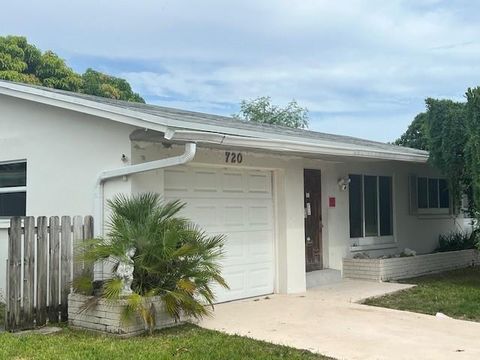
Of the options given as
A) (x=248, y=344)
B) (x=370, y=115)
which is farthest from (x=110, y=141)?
(x=370, y=115)

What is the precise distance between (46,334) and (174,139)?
9.34 ft

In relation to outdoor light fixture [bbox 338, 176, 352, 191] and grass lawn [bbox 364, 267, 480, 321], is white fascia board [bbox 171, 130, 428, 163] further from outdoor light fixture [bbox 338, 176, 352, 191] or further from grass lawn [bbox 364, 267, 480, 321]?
grass lawn [bbox 364, 267, 480, 321]

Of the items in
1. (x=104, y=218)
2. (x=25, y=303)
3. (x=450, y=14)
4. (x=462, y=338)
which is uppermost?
(x=450, y=14)

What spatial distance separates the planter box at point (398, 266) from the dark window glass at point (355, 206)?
0.97 meters

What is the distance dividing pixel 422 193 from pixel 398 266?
11.2ft

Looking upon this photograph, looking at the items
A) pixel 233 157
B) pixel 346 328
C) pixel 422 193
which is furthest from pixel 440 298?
pixel 422 193

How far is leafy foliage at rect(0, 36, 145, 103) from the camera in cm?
2289

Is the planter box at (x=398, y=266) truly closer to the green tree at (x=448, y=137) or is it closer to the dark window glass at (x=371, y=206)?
the dark window glass at (x=371, y=206)

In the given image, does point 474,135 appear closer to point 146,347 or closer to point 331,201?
point 331,201

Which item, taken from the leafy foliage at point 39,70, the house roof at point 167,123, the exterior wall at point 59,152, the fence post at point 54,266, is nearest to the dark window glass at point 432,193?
the house roof at point 167,123

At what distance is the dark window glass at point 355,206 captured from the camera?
13.1m

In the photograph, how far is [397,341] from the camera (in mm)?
6965

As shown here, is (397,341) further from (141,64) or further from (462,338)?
(141,64)

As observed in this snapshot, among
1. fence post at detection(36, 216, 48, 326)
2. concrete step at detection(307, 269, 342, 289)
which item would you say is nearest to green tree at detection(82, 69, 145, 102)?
concrete step at detection(307, 269, 342, 289)
